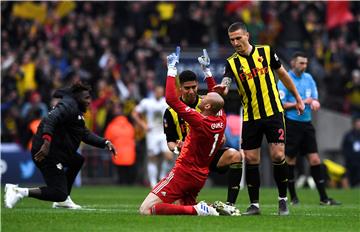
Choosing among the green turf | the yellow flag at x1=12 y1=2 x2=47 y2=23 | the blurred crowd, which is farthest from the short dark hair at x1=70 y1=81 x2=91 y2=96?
the yellow flag at x1=12 y1=2 x2=47 y2=23

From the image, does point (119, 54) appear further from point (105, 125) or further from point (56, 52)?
point (105, 125)

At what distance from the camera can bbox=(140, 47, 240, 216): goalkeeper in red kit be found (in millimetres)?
12719

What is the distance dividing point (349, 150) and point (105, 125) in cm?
610

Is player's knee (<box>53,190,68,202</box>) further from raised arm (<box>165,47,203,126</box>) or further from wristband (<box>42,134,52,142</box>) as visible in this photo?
raised arm (<box>165,47,203,126</box>)

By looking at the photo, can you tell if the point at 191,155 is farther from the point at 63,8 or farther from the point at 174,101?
the point at 63,8

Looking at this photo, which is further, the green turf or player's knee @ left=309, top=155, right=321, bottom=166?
player's knee @ left=309, top=155, right=321, bottom=166

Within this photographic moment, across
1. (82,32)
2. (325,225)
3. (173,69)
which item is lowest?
(325,225)

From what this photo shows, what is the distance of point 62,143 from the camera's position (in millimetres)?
14898

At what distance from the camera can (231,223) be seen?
11812 mm

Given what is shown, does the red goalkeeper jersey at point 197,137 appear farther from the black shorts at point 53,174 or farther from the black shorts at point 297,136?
the black shorts at point 297,136

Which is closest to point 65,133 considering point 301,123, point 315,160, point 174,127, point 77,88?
point 77,88

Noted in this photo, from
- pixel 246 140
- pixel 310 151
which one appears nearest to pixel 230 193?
pixel 246 140

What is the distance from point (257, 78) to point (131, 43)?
54.2 feet

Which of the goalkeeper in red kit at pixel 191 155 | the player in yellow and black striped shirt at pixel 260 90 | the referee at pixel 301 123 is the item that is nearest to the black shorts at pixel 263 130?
the player in yellow and black striped shirt at pixel 260 90
